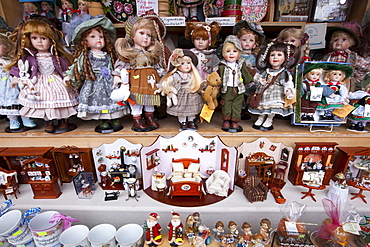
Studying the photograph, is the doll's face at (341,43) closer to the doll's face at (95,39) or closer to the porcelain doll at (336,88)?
the porcelain doll at (336,88)

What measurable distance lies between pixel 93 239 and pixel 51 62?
1327 mm

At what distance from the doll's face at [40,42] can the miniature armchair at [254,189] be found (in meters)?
1.80

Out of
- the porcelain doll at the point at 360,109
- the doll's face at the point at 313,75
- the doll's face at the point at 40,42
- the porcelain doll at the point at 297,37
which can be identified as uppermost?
the porcelain doll at the point at 297,37

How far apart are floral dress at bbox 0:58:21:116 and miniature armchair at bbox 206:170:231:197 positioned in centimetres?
164

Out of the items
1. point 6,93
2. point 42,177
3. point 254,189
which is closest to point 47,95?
point 6,93

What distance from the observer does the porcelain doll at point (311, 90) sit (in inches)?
60.2

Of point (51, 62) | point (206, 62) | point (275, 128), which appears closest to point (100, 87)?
Answer: point (51, 62)

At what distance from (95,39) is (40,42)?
0.39 metres

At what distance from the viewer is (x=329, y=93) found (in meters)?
1.54

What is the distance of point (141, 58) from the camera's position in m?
1.52

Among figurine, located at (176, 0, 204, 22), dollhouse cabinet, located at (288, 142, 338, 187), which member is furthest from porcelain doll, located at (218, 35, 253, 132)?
figurine, located at (176, 0, 204, 22)

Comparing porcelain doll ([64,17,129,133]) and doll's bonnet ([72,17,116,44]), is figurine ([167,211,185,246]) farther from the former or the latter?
doll's bonnet ([72,17,116,44])

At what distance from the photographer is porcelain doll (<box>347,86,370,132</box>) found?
5.14 feet

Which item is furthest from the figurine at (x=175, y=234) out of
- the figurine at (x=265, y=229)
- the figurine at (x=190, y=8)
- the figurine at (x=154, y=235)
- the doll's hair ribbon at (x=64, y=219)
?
the figurine at (x=190, y=8)
